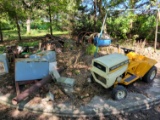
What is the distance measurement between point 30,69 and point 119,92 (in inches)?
80.0

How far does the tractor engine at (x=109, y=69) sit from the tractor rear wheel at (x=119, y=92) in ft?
0.50

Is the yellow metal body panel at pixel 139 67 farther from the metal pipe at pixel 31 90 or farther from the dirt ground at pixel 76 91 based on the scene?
the metal pipe at pixel 31 90

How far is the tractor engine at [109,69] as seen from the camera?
3.04m

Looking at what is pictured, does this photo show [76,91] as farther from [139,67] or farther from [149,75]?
[149,75]

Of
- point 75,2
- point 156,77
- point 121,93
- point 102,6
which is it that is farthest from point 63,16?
point 121,93

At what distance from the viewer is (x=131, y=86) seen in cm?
370

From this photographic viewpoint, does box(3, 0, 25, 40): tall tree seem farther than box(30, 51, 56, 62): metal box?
Yes

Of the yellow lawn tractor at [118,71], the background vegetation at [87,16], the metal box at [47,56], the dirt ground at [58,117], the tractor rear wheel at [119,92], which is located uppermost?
the background vegetation at [87,16]

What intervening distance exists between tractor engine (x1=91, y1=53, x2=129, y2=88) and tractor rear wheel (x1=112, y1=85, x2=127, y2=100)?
15 centimetres

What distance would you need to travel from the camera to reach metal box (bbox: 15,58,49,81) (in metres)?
3.51

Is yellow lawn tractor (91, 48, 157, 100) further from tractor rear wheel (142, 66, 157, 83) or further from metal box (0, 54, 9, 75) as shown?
metal box (0, 54, 9, 75)

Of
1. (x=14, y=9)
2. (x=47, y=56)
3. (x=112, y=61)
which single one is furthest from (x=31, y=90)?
(x=14, y=9)

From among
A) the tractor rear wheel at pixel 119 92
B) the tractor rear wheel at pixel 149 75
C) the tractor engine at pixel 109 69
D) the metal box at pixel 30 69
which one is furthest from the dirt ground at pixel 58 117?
the tractor rear wheel at pixel 149 75

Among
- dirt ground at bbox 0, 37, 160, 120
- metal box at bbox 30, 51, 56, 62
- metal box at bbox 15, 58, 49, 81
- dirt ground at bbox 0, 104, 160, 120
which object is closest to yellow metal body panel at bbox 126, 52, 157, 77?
dirt ground at bbox 0, 37, 160, 120
